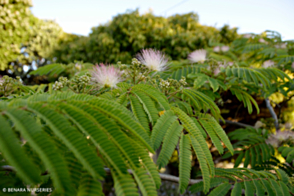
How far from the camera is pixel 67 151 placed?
0.88m

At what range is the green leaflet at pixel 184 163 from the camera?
0.97m

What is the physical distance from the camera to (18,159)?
2.04 feet

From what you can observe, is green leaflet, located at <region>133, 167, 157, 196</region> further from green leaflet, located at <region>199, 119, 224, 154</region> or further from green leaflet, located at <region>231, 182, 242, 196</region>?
green leaflet, located at <region>231, 182, 242, 196</region>

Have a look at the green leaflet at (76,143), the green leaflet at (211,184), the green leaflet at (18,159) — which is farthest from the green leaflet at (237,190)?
the green leaflet at (18,159)

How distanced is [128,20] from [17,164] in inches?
271

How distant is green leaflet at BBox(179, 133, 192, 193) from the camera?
0.97 metres

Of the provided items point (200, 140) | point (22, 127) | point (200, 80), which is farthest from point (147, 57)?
point (22, 127)

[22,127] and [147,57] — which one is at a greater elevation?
[147,57]

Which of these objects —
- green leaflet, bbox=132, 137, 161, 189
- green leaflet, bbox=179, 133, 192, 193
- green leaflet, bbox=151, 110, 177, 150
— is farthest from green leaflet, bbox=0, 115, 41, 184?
green leaflet, bbox=179, 133, 192, 193

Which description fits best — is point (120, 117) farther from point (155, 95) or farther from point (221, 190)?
point (221, 190)

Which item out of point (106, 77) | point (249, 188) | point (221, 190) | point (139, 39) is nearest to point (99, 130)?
point (106, 77)

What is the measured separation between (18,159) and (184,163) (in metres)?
0.80

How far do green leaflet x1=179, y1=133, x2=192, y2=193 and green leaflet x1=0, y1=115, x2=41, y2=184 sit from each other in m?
0.70

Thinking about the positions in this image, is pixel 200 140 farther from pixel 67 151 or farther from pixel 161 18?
pixel 161 18
